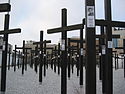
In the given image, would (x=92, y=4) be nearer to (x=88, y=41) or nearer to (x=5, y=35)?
(x=88, y=41)

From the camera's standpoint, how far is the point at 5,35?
6.89m

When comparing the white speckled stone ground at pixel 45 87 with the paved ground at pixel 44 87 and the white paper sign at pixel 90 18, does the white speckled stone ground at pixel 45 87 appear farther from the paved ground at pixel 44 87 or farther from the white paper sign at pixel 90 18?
the white paper sign at pixel 90 18

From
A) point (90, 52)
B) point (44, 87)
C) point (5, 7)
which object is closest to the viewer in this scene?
point (90, 52)

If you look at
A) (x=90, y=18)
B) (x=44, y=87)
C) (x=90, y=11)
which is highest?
(x=90, y=11)

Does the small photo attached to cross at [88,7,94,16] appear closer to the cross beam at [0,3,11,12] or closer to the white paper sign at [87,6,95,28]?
the white paper sign at [87,6,95,28]

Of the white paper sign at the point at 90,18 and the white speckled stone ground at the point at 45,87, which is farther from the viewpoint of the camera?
the white speckled stone ground at the point at 45,87

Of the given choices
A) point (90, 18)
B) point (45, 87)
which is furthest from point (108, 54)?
point (45, 87)

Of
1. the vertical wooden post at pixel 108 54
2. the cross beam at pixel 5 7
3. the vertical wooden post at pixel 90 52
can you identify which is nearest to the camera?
the vertical wooden post at pixel 90 52

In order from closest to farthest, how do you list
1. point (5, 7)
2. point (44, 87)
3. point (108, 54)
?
point (108, 54), point (5, 7), point (44, 87)

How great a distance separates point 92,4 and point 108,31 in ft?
2.96

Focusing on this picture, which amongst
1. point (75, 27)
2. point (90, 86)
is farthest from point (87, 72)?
point (75, 27)

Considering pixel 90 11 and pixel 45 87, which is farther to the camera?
pixel 45 87

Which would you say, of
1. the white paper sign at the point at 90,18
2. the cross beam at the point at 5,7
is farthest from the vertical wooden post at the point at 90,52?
the cross beam at the point at 5,7

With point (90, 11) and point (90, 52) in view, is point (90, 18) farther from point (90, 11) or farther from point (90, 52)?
point (90, 52)
